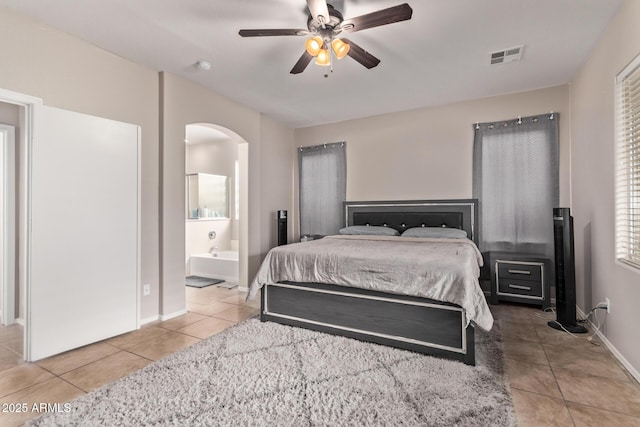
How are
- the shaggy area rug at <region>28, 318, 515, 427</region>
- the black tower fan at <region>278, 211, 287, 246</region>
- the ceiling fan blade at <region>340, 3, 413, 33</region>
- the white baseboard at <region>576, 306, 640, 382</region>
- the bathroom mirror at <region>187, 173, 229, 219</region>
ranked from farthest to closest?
the bathroom mirror at <region>187, 173, 229, 219</region> → the black tower fan at <region>278, 211, 287, 246</region> → the white baseboard at <region>576, 306, 640, 382</region> → the ceiling fan blade at <region>340, 3, 413, 33</region> → the shaggy area rug at <region>28, 318, 515, 427</region>

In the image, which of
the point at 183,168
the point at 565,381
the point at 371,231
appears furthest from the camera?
the point at 371,231

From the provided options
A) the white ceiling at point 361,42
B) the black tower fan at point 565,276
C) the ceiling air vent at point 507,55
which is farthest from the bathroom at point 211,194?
the black tower fan at point 565,276

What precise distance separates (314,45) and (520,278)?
3.43 meters

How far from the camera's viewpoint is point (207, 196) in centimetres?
646

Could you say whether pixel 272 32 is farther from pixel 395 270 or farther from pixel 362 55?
pixel 395 270

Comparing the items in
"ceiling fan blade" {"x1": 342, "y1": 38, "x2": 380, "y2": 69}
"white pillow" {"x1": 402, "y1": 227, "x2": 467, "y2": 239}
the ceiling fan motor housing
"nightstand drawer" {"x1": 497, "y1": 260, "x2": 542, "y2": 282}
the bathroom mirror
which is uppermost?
the ceiling fan motor housing

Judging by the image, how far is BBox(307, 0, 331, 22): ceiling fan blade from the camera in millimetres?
1884

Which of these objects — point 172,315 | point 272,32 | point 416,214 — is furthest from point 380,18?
point 172,315

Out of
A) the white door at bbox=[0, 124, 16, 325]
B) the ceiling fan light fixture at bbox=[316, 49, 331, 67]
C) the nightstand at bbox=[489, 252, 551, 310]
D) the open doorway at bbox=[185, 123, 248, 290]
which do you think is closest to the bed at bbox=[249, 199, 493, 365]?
the nightstand at bbox=[489, 252, 551, 310]

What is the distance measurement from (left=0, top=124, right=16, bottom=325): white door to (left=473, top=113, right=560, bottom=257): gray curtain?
5.36 m

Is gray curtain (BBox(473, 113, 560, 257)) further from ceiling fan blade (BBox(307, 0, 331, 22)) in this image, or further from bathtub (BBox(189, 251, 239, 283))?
bathtub (BBox(189, 251, 239, 283))

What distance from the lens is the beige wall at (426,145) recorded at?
3830 millimetres

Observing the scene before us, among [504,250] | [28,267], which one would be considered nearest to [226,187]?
[28,267]

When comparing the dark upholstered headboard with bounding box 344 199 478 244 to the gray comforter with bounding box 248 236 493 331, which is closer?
the gray comforter with bounding box 248 236 493 331
